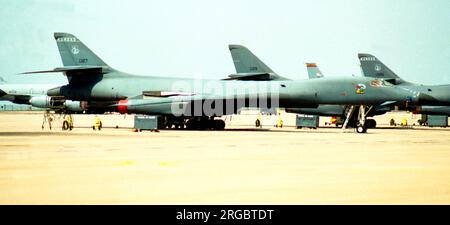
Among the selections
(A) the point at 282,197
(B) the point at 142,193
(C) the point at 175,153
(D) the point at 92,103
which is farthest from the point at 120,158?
(D) the point at 92,103

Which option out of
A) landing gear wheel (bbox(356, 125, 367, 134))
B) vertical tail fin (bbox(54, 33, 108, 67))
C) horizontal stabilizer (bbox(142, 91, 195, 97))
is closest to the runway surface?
landing gear wheel (bbox(356, 125, 367, 134))

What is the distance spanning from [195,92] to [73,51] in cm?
1010

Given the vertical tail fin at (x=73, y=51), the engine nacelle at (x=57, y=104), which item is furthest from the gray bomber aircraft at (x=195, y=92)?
the engine nacelle at (x=57, y=104)

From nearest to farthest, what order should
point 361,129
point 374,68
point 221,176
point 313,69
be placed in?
1. point 221,176
2. point 361,129
3. point 374,68
4. point 313,69

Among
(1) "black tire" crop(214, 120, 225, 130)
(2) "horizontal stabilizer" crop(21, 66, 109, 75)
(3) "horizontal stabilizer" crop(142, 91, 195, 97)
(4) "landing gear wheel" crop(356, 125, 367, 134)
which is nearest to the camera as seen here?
(4) "landing gear wheel" crop(356, 125, 367, 134)

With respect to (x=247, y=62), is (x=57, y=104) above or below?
below

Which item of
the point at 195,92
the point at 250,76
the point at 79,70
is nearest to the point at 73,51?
the point at 79,70

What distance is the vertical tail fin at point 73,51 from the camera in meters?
47.9

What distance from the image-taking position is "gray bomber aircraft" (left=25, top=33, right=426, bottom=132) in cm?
4128

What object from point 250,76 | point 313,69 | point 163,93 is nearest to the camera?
point 163,93

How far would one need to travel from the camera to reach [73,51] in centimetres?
4791

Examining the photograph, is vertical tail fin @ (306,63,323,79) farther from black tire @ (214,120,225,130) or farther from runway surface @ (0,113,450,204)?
runway surface @ (0,113,450,204)

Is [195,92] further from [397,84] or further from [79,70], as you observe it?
Answer: [397,84]

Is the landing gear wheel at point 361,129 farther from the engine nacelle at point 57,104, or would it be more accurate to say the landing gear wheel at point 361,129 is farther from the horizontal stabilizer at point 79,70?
the engine nacelle at point 57,104
